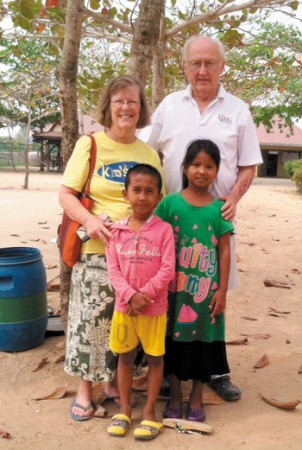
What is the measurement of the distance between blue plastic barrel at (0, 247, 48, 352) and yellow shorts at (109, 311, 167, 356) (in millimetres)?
1148

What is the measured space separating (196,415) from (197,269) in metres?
0.79

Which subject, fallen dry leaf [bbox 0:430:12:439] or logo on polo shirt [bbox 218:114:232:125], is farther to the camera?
logo on polo shirt [bbox 218:114:232:125]

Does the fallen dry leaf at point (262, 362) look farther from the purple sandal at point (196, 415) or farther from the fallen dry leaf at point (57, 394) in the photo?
the fallen dry leaf at point (57, 394)

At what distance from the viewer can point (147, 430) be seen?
2.55 metres

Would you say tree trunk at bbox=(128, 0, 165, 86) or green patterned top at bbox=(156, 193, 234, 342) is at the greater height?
tree trunk at bbox=(128, 0, 165, 86)

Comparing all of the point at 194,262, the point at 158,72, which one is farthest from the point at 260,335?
the point at 158,72

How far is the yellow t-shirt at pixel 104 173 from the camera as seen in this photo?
266cm

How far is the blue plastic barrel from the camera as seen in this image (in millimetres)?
3494

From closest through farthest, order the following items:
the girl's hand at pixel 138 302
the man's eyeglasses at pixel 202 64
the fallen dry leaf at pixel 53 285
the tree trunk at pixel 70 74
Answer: the girl's hand at pixel 138 302 < the man's eyeglasses at pixel 202 64 < the tree trunk at pixel 70 74 < the fallen dry leaf at pixel 53 285

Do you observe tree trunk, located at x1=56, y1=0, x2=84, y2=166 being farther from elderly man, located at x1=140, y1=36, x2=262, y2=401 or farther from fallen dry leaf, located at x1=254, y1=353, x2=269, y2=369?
fallen dry leaf, located at x1=254, y1=353, x2=269, y2=369

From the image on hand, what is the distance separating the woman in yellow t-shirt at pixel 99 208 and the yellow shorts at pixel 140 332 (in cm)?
17

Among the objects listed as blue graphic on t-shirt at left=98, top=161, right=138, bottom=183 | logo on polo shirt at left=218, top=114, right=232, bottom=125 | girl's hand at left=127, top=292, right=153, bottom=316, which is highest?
logo on polo shirt at left=218, top=114, right=232, bottom=125

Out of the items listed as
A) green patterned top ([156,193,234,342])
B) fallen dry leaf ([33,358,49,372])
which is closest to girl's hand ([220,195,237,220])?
green patterned top ([156,193,234,342])

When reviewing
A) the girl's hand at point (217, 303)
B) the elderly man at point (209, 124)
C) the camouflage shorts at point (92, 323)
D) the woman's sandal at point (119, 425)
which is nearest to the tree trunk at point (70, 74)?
the elderly man at point (209, 124)
